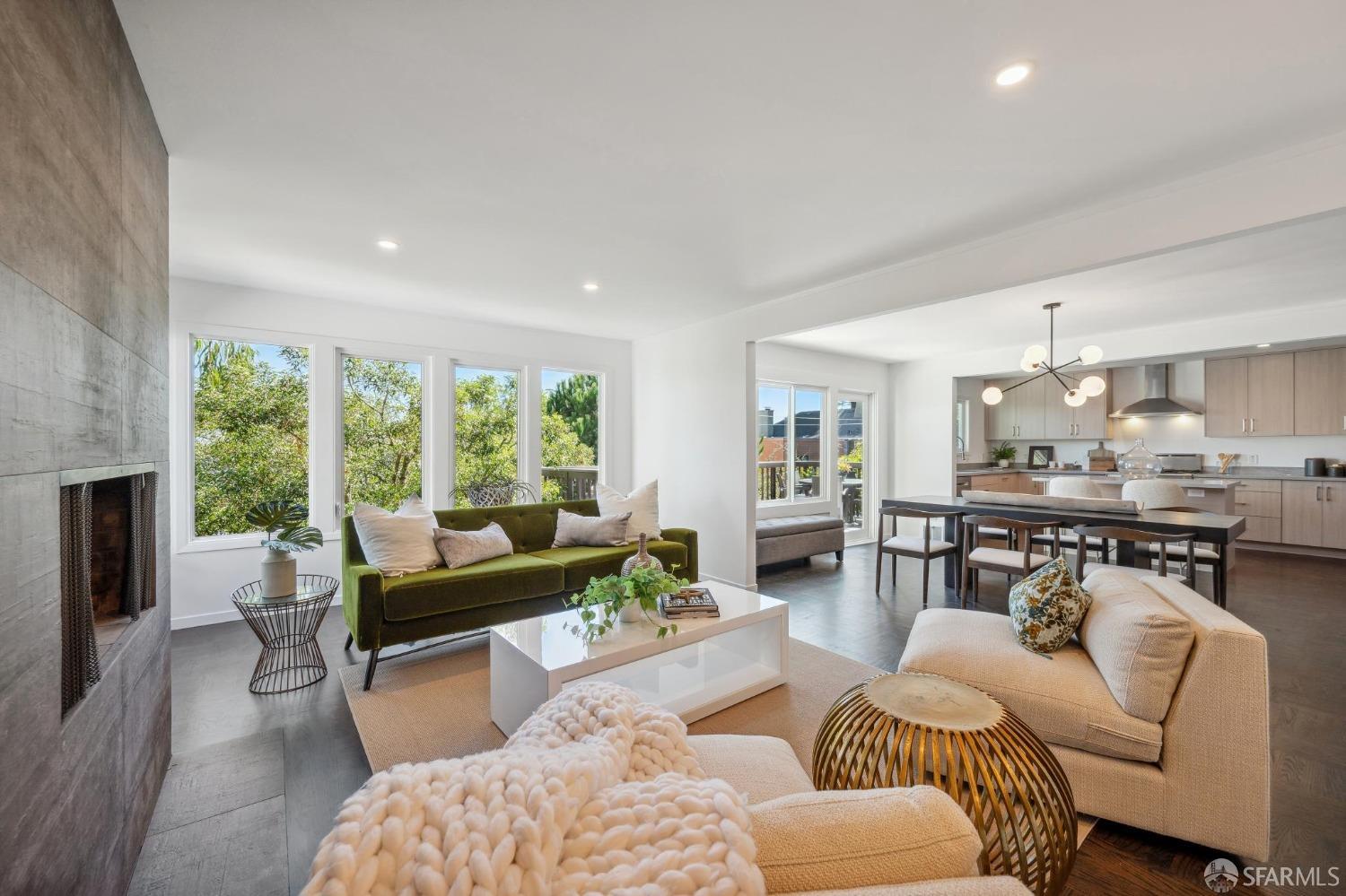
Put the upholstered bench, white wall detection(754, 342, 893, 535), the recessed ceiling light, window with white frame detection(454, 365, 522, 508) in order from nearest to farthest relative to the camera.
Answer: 1. the recessed ceiling light
2. window with white frame detection(454, 365, 522, 508)
3. the upholstered bench
4. white wall detection(754, 342, 893, 535)

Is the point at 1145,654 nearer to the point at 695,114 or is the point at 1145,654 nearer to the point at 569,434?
the point at 695,114

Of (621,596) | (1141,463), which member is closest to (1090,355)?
(1141,463)

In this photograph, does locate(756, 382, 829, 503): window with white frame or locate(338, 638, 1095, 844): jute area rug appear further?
locate(756, 382, 829, 503): window with white frame

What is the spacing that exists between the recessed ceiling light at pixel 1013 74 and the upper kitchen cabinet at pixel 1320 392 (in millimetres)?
Answer: 6766

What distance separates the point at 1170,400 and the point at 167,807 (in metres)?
9.24

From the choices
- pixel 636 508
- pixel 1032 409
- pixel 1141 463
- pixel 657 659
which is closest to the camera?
pixel 657 659

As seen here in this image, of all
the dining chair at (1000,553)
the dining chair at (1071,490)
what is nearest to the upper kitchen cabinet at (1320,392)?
the dining chair at (1071,490)

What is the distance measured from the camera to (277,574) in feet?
9.71

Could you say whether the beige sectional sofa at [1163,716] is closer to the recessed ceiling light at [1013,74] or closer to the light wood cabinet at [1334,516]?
the recessed ceiling light at [1013,74]

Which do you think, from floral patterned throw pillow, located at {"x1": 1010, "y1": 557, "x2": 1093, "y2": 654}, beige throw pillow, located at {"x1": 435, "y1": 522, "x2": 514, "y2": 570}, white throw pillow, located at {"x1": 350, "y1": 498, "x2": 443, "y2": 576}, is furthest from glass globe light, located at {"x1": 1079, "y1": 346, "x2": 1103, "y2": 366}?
white throw pillow, located at {"x1": 350, "y1": 498, "x2": 443, "y2": 576}

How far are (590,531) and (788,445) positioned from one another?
3.35 metres

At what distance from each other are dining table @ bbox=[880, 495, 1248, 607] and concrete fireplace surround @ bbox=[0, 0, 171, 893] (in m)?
4.63

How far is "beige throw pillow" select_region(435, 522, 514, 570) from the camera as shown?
344 cm

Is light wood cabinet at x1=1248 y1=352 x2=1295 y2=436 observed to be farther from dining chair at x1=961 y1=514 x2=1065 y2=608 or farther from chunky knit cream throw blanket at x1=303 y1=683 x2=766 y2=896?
chunky knit cream throw blanket at x1=303 y1=683 x2=766 y2=896
